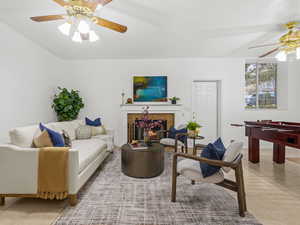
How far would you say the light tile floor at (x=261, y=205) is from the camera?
1.61m

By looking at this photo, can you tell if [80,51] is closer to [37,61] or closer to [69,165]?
[37,61]

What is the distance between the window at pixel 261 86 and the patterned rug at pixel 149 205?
3817 mm

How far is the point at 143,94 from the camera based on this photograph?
4.61m

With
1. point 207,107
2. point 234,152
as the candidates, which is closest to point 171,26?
point 234,152

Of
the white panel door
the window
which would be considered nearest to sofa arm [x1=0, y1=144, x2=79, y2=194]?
the white panel door

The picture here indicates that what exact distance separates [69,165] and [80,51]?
3360mm

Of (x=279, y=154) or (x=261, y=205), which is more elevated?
(x=279, y=154)

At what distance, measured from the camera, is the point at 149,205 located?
1.81 meters

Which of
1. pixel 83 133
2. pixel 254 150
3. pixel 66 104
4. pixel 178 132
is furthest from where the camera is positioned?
pixel 66 104

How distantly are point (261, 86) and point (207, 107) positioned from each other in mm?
1888

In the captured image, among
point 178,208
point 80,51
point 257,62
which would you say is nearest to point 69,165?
point 178,208

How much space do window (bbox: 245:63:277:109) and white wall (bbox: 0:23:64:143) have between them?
591 centimetres

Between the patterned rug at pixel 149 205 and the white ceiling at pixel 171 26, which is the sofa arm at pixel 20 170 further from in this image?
the white ceiling at pixel 171 26

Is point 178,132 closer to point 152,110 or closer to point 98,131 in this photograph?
point 152,110
